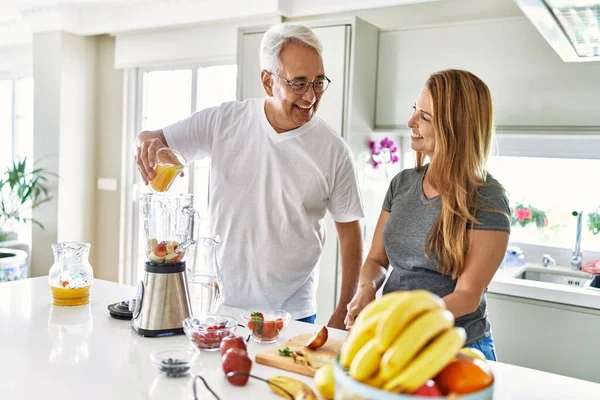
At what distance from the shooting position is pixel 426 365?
0.73 metres

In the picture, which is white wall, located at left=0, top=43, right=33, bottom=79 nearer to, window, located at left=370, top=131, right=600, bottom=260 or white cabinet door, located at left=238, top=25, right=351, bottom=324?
white cabinet door, located at left=238, top=25, right=351, bottom=324

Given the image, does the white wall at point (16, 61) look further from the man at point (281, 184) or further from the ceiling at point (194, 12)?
the man at point (281, 184)

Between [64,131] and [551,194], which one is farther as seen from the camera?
[64,131]

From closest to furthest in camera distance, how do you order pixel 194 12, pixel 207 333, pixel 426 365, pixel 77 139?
1. pixel 426 365
2. pixel 207 333
3. pixel 194 12
4. pixel 77 139

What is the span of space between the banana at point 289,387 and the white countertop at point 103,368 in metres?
0.02

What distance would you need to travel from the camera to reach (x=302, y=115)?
1.85m

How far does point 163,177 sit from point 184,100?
2.82 meters

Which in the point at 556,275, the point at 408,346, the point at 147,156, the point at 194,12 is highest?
the point at 194,12

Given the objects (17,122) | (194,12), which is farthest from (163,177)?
(17,122)

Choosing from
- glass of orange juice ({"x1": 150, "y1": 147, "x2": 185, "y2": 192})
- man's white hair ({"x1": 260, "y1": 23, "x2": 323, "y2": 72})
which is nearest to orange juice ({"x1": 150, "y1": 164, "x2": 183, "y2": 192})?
glass of orange juice ({"x1": 150, "y1": 147, "x2": 185, "y2": 192})

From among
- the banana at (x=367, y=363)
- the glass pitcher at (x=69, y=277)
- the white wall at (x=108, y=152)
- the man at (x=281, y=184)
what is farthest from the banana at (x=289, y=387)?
the white wall at (x=108, y=152)

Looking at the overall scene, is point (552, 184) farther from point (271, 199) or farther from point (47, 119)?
point (47, 119)

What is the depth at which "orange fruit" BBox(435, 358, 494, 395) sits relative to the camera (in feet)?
2.47

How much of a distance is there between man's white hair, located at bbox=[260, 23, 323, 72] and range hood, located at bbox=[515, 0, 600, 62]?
638 millimetres
